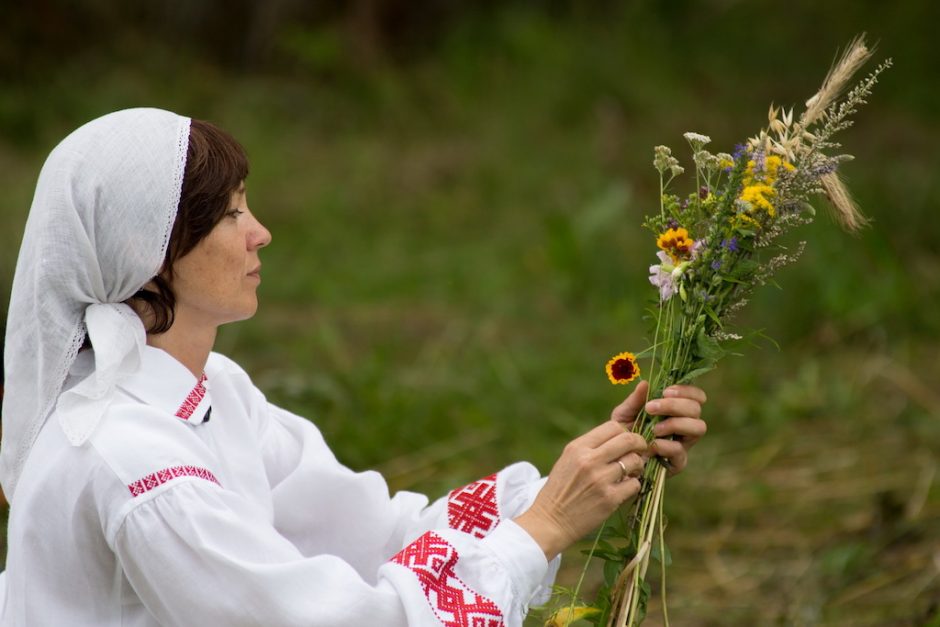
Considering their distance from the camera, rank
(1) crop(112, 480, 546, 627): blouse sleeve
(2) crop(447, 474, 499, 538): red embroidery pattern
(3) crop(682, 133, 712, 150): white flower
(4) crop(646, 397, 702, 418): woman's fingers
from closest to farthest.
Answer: (1) crop(112, 480, 546, 627): blouse sleeve, (3) crop(682, 133, 712, 150): white flower, (4) crop(646, 397, 702, 418): woman's fingers, (2) crop(447, 474, 499, 538): red embroidery pattern

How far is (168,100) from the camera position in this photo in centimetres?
973

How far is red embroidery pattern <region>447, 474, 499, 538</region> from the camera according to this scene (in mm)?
2637

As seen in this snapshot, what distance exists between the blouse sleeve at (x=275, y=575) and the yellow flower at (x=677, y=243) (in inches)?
23.3

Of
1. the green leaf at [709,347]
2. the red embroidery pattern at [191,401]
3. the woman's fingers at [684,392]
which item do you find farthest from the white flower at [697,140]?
the red embroidery pattern at [191,401]

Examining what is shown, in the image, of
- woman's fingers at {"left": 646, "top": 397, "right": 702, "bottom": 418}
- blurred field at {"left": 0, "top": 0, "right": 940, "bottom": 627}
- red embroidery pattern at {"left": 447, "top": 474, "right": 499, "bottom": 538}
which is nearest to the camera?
woman's fingers at {"left": 646, "top": 397, "right": 702, "bottom": 418}

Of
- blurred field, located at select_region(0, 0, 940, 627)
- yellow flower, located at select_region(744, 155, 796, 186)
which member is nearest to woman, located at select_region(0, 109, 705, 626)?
yellow flower, located at select_region(744, 155, 796, 186)

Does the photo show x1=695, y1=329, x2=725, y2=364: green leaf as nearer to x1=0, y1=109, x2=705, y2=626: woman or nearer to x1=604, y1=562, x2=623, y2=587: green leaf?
x1=0, y1=109, x2=705, y2=626: woman

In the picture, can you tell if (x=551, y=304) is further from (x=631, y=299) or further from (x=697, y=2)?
(x=697, y=2)

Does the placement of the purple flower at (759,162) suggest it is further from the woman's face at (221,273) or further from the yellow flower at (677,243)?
the woman's face at (221,273)

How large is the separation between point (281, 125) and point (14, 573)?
7.74 meters

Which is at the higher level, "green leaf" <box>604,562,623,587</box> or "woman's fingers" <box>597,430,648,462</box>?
"woman's fingers" <box>597,430,648,462</box>

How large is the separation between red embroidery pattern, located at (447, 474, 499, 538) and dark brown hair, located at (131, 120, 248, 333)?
0.71 m

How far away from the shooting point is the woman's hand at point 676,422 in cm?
239

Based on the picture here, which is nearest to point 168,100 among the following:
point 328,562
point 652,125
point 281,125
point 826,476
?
point 281,125
